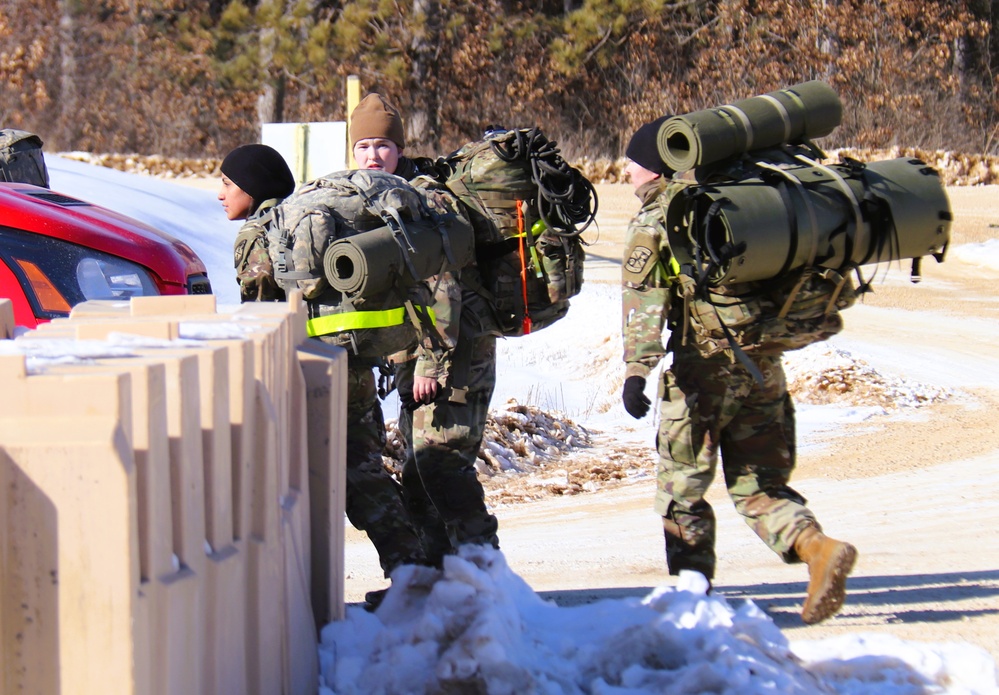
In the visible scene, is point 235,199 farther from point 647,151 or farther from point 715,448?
point 715,448

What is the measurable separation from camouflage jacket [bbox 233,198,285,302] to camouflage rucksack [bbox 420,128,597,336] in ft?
2.94

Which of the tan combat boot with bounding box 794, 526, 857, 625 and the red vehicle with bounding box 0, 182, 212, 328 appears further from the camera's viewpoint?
the red vehicle with bounding box 0, 182, 212, 328

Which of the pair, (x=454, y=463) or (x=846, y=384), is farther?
(x=846, y=384)

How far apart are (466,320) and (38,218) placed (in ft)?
8.90

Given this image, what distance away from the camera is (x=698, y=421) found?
4.47 m

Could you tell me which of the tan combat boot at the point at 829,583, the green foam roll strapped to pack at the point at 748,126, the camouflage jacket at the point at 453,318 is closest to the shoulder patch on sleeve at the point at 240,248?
the camouflage jacket at the point at 453,318

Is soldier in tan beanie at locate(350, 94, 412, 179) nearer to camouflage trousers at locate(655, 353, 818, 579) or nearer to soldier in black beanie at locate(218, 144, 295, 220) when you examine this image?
soldier in black beanie at locate(218, 144, 295, 220)

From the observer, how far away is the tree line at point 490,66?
27.7m

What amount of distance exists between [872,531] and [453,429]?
8.54ft

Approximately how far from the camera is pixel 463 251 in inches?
178

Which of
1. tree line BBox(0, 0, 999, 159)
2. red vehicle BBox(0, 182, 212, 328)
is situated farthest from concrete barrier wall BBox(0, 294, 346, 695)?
tree line BBox(0, 0, 999, 159)

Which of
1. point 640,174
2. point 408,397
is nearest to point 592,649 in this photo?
point 408,397

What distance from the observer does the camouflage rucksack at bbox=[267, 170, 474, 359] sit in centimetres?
407

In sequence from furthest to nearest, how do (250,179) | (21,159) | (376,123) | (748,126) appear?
1. (21,159)
2. (376,123)
3. (250,179)
4. (748,126)
